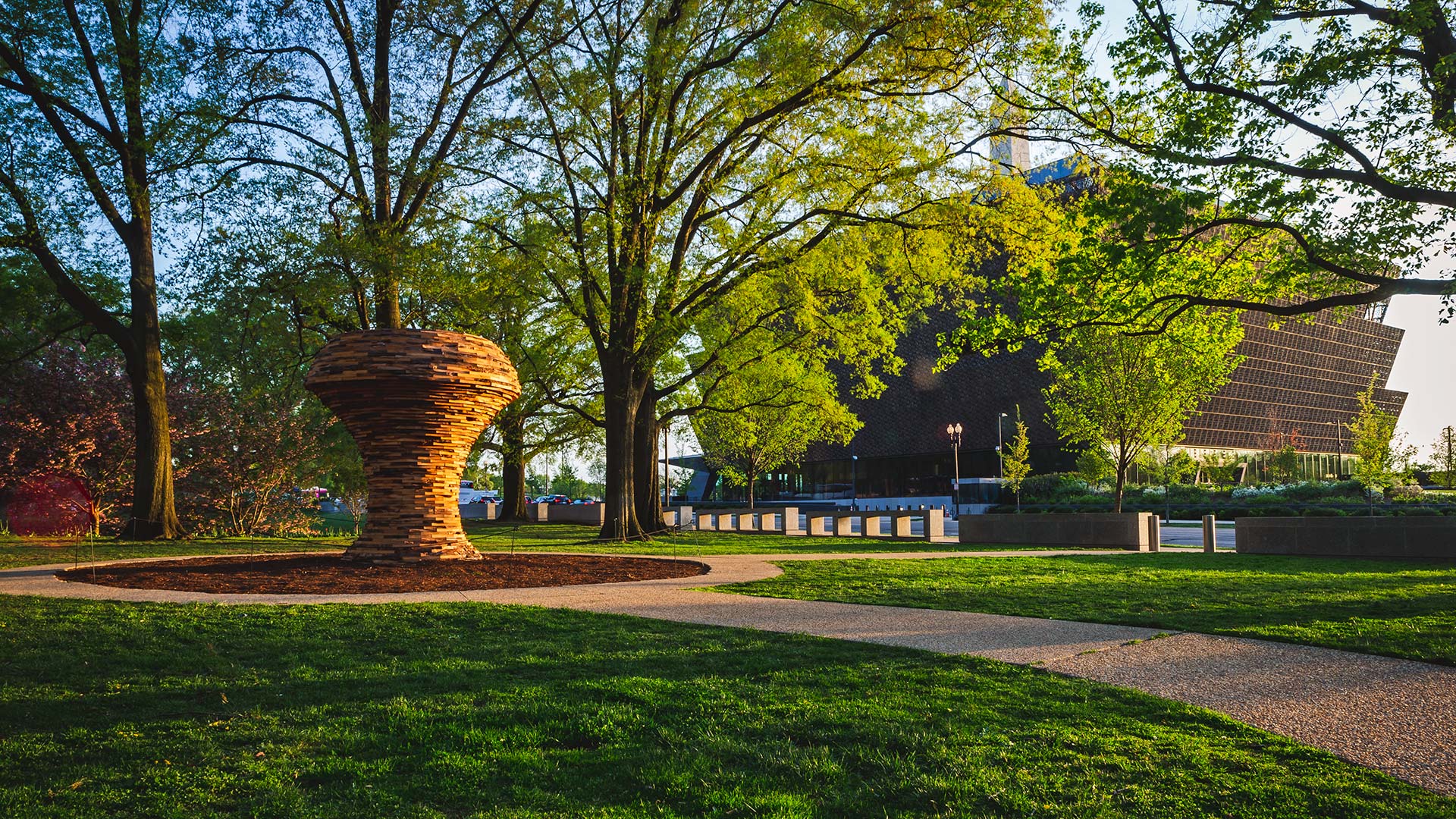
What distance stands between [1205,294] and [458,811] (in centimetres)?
1326

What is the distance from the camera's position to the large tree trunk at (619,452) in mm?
21391

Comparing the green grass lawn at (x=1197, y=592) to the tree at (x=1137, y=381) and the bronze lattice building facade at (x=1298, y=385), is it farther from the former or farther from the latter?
the bronze lattice building facade at (x=1298, y=385)

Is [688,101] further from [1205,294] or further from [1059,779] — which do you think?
[1059,779]

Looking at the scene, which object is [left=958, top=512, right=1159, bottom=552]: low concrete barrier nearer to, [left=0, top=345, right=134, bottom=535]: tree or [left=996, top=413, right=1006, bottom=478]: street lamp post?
[left=0, top=345, right=134, bottom=535]: tree

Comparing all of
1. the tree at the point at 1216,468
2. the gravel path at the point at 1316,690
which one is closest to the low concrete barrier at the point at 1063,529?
the gravel path at the point at 1316,690

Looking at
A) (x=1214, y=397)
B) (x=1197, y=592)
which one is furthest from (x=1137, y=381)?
(x=1214, y=397)

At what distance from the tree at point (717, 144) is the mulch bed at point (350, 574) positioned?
7107 millimetres

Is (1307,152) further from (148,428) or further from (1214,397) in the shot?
(1214,397)

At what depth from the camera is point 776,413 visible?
40.5m

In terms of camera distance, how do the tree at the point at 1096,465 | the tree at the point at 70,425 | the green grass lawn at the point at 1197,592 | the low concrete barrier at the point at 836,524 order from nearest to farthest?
the green grass lawn at the point at 1197,592, the tree at the point at 70,425, the low concrete barrier at the point at 836,524, the tree at the point at 1096,465

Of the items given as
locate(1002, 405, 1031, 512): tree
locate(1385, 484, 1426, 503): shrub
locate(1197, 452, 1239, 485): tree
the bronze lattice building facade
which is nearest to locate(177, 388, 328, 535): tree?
locate(1385, 484, 1426, 503): shrub

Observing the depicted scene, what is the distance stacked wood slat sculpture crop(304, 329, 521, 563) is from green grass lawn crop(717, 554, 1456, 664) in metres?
4.25

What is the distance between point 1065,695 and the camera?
18.2 feet

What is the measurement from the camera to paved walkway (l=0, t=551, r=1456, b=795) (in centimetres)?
485
